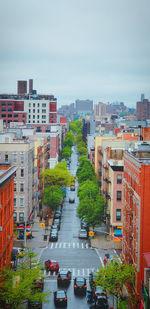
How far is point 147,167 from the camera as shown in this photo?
4184cm

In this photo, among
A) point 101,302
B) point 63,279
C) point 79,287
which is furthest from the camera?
point 63,279

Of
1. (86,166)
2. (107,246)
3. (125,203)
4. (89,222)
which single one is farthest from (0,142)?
(86,166)

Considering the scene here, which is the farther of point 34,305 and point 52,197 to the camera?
point 52,197

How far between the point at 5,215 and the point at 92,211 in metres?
33.2

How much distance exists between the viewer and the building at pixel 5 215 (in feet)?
149

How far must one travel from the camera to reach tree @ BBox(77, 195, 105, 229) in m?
79.2

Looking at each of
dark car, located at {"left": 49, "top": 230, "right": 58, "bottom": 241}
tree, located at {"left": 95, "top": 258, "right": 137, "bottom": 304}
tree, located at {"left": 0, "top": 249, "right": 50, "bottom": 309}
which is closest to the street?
dark car, located at {"left": 49, "top": 230, "right": 58, "bottom": 241}

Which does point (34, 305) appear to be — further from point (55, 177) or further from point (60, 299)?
point (55, 177)

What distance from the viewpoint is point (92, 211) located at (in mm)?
80188

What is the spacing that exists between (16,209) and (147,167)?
1660 inches

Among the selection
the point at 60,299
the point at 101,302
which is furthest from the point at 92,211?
the point at 60,299

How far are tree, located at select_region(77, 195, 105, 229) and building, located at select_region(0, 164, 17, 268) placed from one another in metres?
27.0

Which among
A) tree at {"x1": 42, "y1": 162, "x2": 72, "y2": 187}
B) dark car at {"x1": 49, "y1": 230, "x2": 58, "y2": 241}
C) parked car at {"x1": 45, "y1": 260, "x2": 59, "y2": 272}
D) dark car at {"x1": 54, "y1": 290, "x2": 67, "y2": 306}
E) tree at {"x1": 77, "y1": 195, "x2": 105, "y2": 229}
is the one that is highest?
tree at {"x1": 42, "y1": 162, "x2": 72, "y2": 187}

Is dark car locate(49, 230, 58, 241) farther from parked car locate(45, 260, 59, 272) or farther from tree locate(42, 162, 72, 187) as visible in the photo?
tree locate(42, 162, 72, 187)
